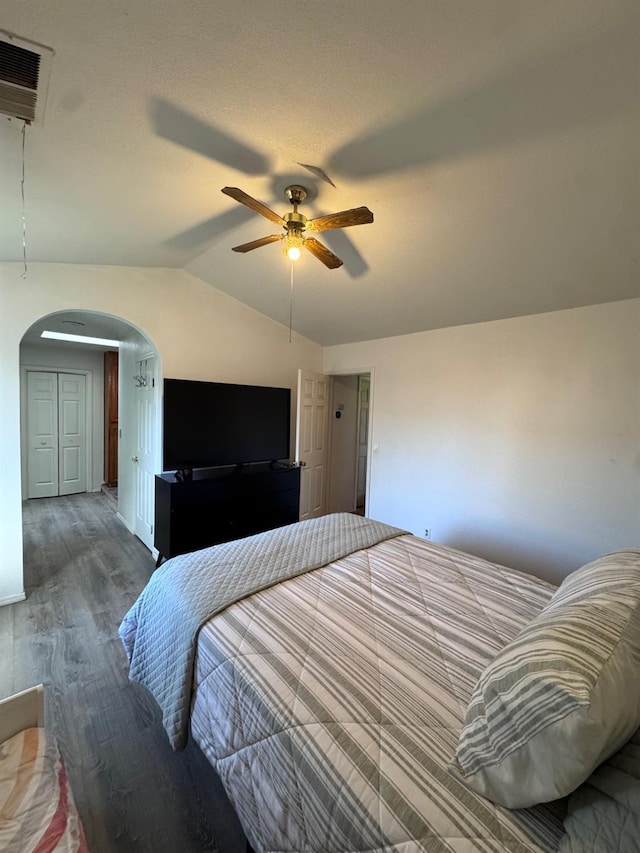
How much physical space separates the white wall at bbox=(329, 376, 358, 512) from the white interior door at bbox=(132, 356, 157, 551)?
2295 millimetres

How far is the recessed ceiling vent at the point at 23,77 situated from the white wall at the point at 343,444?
3.89m

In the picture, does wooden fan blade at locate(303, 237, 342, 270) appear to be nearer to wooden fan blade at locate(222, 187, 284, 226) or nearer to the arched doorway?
wooden fan blade at locate(222, 187, 284, 226)

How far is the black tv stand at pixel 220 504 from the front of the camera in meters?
3.08

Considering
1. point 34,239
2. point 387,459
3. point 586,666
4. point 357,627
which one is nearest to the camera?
point 586,666

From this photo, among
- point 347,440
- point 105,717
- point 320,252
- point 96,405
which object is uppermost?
point 320,252

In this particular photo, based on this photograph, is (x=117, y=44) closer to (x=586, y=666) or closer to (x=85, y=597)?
(x=586, y=666)

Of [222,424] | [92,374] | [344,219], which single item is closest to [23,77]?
[344,219]

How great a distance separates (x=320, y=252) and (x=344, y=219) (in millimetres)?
351

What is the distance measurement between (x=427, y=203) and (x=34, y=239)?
2.50 meters

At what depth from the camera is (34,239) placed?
2275 mm

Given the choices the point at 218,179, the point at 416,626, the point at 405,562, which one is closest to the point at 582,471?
the point at 405,562

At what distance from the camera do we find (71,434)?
19.2 ft

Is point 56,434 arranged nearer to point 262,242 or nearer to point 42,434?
point 42,434

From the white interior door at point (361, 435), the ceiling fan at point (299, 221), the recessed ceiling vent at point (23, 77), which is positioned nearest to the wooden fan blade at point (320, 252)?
the ceiling fan at point (299, 221)
